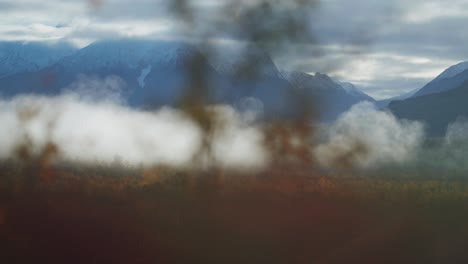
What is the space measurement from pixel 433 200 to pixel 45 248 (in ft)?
309

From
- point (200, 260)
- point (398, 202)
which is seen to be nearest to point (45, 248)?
point (200, 260)

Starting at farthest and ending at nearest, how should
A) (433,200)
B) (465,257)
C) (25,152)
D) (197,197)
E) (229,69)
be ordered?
(433,200) < (25,152) < (229,69) < (197,197) < (465,257)

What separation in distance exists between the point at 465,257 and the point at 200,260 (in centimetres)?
3465

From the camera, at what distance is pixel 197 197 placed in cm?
8956

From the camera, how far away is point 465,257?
82.9 m

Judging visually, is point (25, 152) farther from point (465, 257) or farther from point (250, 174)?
point (465, 257)

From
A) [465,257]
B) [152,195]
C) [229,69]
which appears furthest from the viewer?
[229,69]

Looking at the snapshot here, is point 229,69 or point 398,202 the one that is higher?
point 229,69

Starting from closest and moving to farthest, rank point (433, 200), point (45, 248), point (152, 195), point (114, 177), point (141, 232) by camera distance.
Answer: point (45, 248) → point (141, 232) → point (152, 195) → point (114, 177) → point (433, 200)

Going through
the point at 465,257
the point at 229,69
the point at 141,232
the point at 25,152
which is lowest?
the point at 465,257

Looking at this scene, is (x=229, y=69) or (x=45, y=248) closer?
(x=45, y=248)

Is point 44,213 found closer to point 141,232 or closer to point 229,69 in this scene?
point 141,232

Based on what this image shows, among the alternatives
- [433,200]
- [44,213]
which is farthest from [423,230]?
[44,213]

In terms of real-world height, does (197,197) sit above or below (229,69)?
below
